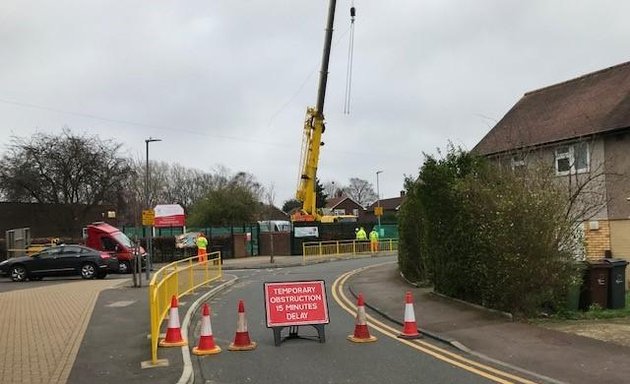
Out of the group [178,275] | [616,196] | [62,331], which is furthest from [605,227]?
[62,331]

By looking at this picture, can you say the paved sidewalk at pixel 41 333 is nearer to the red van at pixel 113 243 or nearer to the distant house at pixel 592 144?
the distant house at pixel 592 144

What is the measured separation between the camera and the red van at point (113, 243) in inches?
1293

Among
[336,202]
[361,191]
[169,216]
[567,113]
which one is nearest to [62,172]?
[169,216]

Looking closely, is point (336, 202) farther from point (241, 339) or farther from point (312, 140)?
point (241, 339)

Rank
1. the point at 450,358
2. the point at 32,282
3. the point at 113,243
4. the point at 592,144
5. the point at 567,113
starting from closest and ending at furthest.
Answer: the point at 450,358 < the point at 592,144 < the point at 567,113 < the point at 32,282 < the point at 113,243

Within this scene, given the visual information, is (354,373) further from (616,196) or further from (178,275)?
(616,196)

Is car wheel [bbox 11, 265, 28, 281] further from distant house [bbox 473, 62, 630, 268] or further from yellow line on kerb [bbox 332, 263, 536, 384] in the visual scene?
distant house [bbox 473, 62, 630, 268]

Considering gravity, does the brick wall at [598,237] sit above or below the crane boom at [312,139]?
below

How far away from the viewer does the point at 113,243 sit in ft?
109

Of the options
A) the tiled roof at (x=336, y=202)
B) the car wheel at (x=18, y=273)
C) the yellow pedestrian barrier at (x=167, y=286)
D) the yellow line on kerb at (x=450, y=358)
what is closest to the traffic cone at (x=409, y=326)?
the yellow line on kerb at (x=450, y=358)

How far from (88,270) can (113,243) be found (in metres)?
5.19

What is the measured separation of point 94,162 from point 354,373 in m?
51.0

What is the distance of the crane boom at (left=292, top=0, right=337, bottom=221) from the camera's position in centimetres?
3484

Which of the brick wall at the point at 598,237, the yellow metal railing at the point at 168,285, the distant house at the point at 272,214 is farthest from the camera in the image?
the distant house at the point at 272,214
